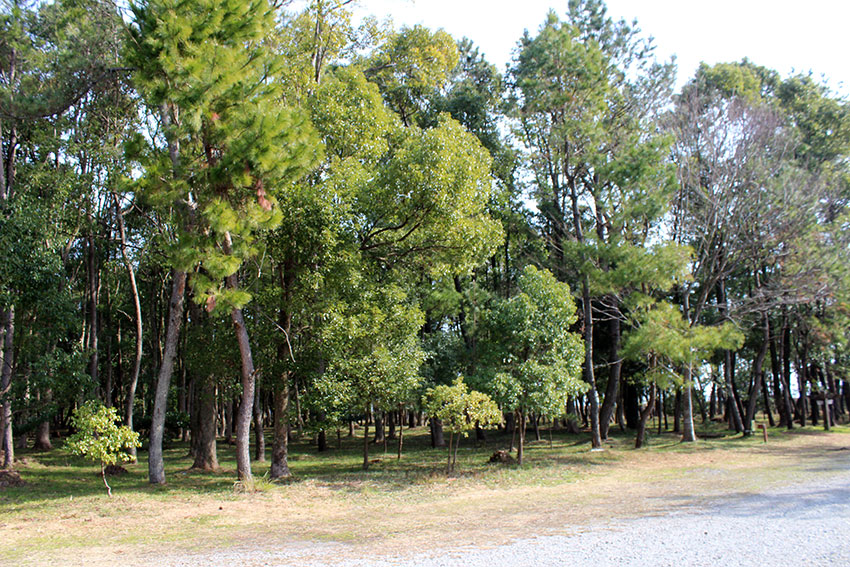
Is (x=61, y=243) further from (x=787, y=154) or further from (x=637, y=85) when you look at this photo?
(x=787, y=154)

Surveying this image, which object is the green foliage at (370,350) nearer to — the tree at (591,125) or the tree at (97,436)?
the tree at (97,436)

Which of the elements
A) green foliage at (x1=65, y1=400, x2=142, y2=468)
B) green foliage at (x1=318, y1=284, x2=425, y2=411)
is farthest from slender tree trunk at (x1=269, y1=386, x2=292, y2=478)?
green foliage at (x1=65, y1=400, x2=142, y2=468)

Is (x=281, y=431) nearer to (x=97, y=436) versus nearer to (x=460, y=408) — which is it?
(x=97, y=436)

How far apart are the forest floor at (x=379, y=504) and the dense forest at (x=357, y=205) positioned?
4.46ft

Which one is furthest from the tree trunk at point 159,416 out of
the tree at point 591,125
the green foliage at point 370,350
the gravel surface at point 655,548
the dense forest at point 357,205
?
the tree at point 591,125

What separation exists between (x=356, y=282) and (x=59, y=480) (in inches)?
333

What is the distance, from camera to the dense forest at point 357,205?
34.1 feet

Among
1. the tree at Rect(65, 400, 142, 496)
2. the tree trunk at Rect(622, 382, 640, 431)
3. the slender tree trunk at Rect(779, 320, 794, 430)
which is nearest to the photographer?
the tree at Rect(65, 400, 142, 496)

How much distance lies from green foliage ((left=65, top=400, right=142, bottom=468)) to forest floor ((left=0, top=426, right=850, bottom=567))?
872 millimetres

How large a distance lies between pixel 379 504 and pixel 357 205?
247 inches

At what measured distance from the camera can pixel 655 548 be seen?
5891 millimetres

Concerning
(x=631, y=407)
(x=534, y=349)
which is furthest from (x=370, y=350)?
(x=631, y=407)

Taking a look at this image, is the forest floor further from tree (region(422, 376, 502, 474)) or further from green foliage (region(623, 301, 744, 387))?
green foliage (region(623, 301, 744, 387))

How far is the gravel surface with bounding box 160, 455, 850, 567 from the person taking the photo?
17.9ft
